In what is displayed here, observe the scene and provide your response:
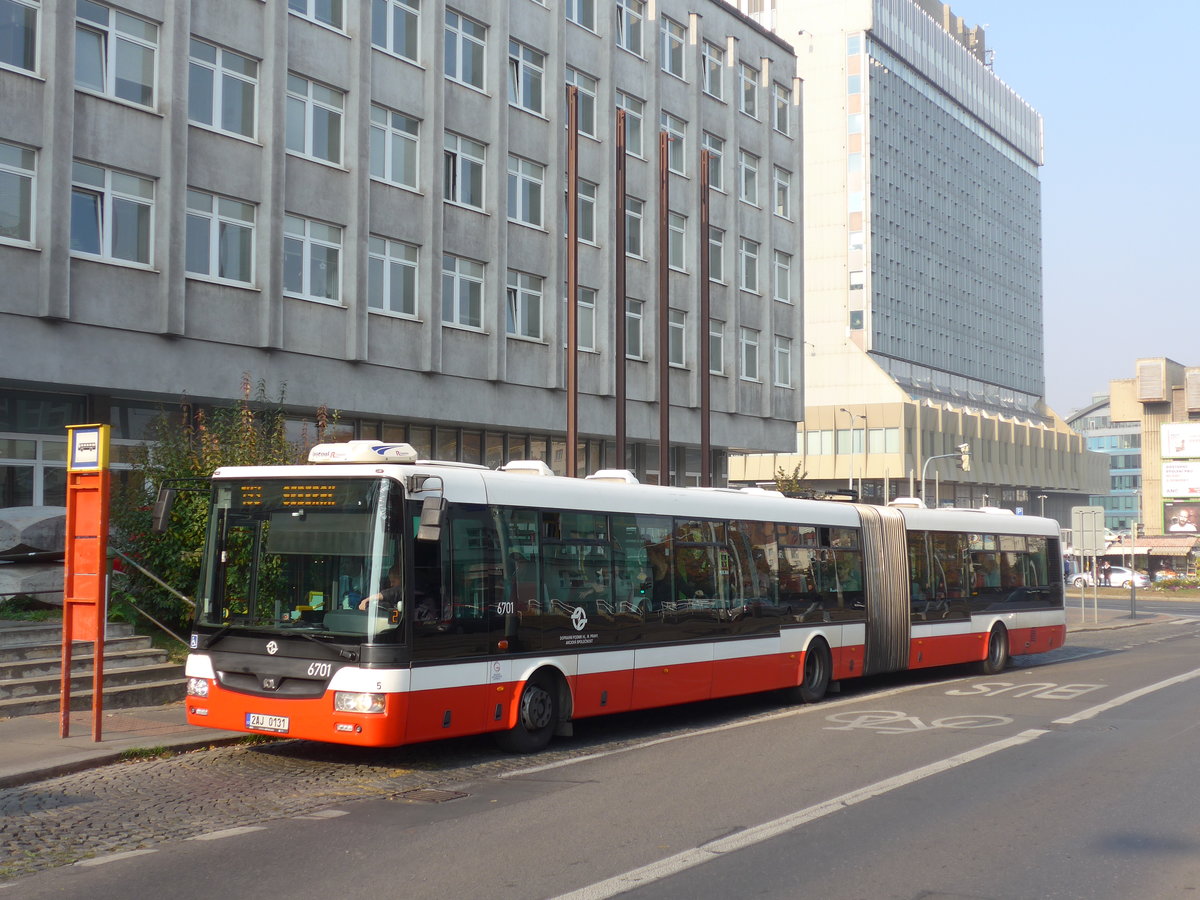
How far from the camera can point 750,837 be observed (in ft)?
28.7

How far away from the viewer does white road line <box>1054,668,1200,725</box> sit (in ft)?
51.4

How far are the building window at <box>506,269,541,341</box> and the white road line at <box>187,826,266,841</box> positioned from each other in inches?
993

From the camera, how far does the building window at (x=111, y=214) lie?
79.3 feet

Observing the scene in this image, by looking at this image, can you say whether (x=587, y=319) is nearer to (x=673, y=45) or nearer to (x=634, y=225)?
(x=634, y=225)

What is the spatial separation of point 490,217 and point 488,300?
203cm

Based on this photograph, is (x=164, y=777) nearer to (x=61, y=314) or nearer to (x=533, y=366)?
(x=61, y=314)

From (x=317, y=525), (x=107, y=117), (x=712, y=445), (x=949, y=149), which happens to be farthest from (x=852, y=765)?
(x=949, y=149)

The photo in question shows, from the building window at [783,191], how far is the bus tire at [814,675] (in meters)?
29.6

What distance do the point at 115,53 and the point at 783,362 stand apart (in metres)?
26.6

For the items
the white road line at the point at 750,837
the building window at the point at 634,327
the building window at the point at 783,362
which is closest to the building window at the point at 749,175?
the building window at the point at 783,362

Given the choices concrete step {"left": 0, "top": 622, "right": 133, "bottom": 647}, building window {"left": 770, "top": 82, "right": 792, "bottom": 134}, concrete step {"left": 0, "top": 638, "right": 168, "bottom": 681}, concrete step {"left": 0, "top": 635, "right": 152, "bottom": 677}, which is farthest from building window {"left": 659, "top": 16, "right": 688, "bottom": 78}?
concrete step {"left": 0, "top": 635, "right": 152, "bottom": 677}

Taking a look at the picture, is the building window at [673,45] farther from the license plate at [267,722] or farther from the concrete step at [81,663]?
the license plate at [267,722]

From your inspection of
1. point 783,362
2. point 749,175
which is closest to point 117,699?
point 749,175

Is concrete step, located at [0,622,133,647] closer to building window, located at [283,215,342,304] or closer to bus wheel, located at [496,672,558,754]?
bus wheel, located at [496,672,558,754]
